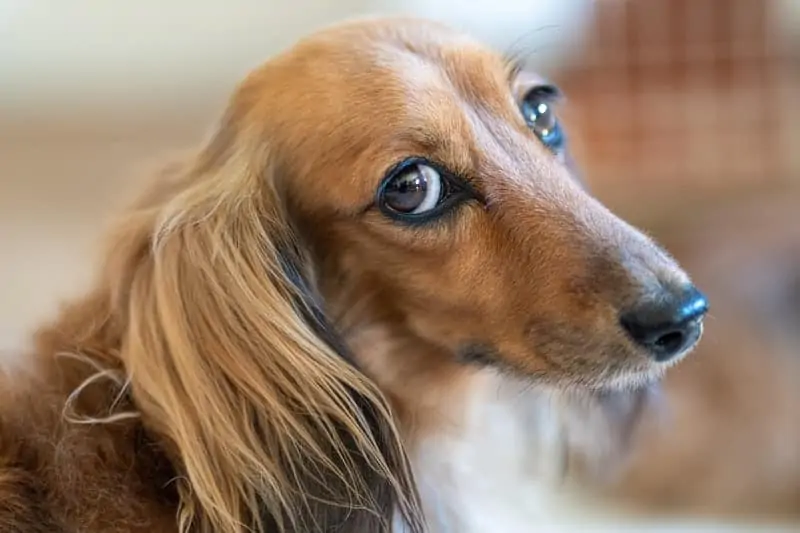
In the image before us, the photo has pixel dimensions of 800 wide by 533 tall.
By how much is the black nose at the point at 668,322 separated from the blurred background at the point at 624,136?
0.48m

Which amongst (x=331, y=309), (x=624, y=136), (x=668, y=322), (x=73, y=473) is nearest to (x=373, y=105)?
(x=331, y=309)

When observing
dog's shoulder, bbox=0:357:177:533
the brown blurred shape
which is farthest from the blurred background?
dog's shoulder, bbox=0:357:177:533

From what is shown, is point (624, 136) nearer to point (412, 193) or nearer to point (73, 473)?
point (412, 193)

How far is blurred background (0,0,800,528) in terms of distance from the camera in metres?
2.26

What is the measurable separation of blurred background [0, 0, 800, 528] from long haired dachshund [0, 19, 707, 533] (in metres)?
0.22

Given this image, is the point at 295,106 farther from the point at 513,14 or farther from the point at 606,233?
the point at 513,14

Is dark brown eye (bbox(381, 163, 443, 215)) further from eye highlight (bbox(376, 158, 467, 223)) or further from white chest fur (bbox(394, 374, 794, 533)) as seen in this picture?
white chest fur (bbox(394, 374, 794, 533))

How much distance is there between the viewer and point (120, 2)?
4.13 metres

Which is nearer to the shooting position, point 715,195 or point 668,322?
point 668,322

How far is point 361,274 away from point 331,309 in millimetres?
59

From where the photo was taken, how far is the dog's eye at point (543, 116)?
1.35m

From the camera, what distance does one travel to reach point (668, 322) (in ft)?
3.58

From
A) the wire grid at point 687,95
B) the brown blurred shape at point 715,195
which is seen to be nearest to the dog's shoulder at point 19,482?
the brown blurred shape at point 715,195

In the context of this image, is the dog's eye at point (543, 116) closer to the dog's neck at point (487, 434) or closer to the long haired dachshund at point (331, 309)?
the long haired dachshund at point (331, 309)
